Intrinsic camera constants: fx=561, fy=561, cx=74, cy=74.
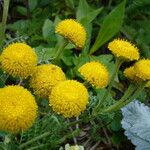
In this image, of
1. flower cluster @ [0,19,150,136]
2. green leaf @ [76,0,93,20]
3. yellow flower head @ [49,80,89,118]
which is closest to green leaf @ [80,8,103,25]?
green leaf @ [76,0,93,20]

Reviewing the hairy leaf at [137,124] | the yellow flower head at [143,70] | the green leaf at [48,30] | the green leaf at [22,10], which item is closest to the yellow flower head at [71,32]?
the yellow flower head at [143,70]

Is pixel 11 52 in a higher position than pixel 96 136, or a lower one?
higher

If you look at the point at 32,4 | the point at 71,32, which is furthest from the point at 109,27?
the point at 71,32

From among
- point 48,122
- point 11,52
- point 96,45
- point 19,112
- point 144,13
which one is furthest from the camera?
point 144,13

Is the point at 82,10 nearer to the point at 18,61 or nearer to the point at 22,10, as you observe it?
the point at 22,10

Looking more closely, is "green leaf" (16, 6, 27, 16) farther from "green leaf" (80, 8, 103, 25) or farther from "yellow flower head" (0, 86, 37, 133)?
→ "yellow flower head" (0, 86, 37, 133)

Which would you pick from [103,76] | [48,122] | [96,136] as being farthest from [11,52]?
[96,136]

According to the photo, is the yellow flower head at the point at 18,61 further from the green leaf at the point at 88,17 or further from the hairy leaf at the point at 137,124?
the green leaf at the point at 88,17

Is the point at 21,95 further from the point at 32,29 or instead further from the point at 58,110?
the point at 32,29
